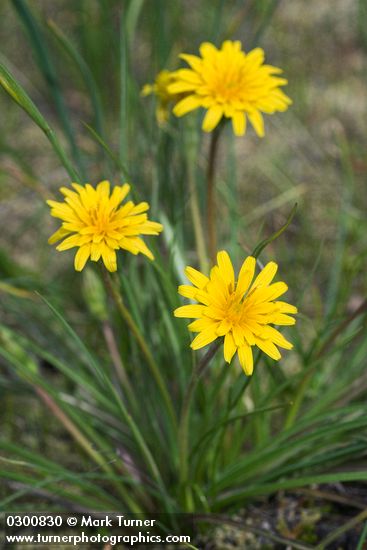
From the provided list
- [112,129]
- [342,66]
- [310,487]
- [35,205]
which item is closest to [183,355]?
[310,487]

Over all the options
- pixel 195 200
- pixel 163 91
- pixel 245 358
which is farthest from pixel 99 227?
pixel 195 200

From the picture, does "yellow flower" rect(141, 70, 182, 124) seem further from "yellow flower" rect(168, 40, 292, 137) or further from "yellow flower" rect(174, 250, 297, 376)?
"yellow flower" rect(174, 250, 297, 376)

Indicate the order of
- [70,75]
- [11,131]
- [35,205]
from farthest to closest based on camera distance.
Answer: [70,75] → [11,131] → [35,205]

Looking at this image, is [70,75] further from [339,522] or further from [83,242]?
[339,522]

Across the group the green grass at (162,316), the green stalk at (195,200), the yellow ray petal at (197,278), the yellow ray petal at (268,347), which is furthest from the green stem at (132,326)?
the green stalk at (195,200)

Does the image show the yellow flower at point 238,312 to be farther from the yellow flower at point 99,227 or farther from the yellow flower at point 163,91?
the yellow flower at point 163,91

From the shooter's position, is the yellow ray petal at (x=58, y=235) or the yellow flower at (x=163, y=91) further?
the yellow flower at (x=163, y=91)
